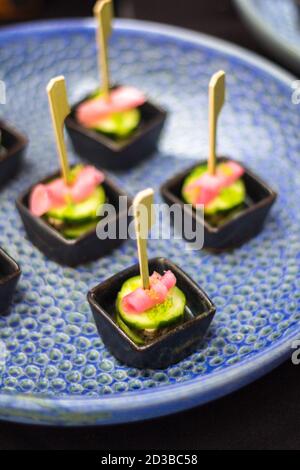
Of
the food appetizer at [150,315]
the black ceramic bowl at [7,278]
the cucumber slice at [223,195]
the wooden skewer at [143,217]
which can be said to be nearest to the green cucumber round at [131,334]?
the food appetizer at [150,315]

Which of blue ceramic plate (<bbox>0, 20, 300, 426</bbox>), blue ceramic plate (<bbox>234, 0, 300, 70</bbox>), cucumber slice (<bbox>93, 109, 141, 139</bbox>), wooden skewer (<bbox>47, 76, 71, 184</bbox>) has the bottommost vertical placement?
blue ceramic plate (<bbox>0, 20, 300, 426</bbox>)

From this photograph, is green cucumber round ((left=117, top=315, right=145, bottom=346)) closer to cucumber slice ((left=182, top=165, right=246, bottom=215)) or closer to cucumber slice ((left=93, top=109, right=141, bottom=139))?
cucumber slice ((left=182, top=165, right=246, bottom=215))

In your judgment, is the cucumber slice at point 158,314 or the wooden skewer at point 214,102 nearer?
the cucumber slice at point 158,314

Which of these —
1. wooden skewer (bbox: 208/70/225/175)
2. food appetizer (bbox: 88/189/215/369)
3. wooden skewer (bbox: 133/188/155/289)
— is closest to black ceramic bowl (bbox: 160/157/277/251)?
wooden skewer (bbox: 208/70/225/175)

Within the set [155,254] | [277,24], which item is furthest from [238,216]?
[277,24]

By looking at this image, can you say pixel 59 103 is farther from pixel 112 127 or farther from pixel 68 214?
pixel 112 127

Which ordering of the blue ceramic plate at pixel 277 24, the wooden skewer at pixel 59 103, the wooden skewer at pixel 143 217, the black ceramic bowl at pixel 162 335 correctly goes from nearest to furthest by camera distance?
the wooden skewer at pixel 143 217, the black ceramic bowl at pixel 162 335, the wooden skewer at pixel 59 103, the blue ceramic plate at pixel 277 24

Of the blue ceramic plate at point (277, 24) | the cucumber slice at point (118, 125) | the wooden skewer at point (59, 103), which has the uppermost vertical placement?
the wooden skewer at point (59, 103)

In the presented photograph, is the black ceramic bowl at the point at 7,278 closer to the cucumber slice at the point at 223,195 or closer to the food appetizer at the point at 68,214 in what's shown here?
→ the food appetizer at the point at 68,214
